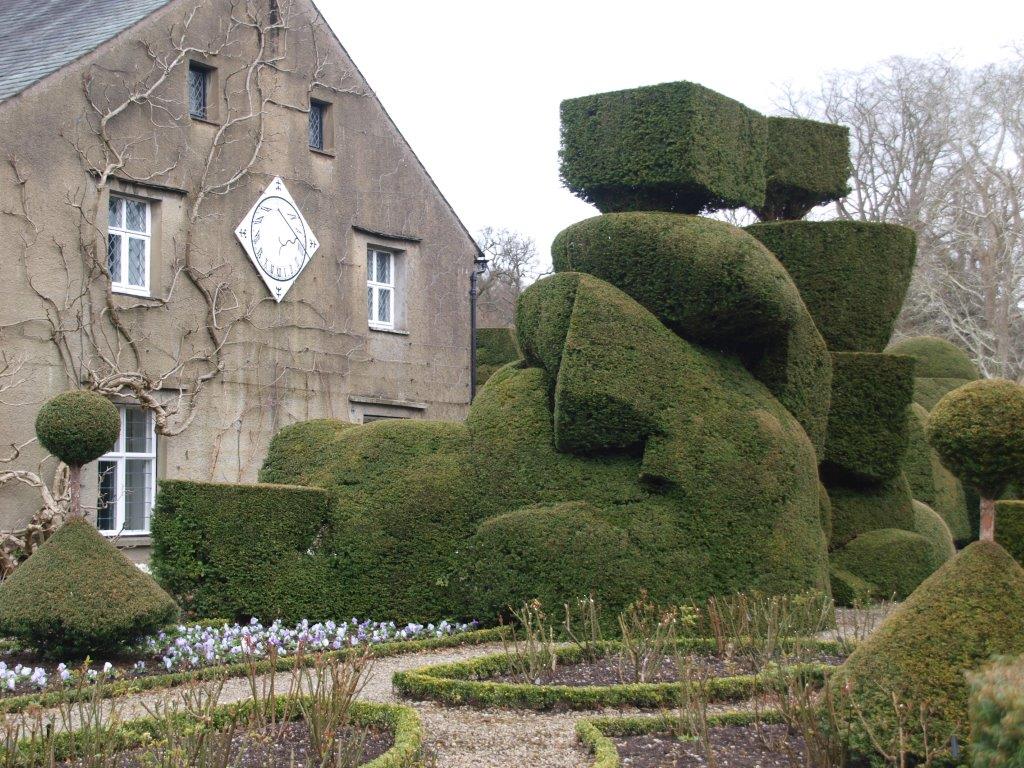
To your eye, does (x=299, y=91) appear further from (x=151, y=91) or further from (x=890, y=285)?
(x=890, y=285)

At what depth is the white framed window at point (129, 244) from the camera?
551 inches

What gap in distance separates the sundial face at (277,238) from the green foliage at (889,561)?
8667 millimetres

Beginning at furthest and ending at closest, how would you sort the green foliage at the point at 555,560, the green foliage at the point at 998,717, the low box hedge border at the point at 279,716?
1. the green foliage at the point at 555,560
2. the low box hedge border at the point at 279,716
3. the green foliage at the point at 998,717

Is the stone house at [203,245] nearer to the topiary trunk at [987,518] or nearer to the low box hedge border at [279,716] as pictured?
the low box hedge border at [279,716]

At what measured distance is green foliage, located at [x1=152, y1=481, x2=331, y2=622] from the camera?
9273mm

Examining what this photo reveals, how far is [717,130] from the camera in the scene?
1078 cm

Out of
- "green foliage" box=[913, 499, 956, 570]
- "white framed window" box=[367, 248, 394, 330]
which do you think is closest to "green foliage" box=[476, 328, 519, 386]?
"white framed window" box=[367, 248, 394, 330]

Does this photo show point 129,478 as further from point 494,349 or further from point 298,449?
point 494,349

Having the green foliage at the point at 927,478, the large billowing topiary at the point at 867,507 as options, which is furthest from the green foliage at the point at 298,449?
the green foliage at the point at 927,478

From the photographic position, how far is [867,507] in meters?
11.6

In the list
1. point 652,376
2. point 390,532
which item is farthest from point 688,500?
point 390,532

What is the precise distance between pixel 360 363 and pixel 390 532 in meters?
7.81

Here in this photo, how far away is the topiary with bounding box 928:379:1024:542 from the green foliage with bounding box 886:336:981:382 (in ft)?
42.9

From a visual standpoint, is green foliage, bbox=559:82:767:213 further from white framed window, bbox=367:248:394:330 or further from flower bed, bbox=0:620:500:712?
white framed window, bbox=367:248:394:330
